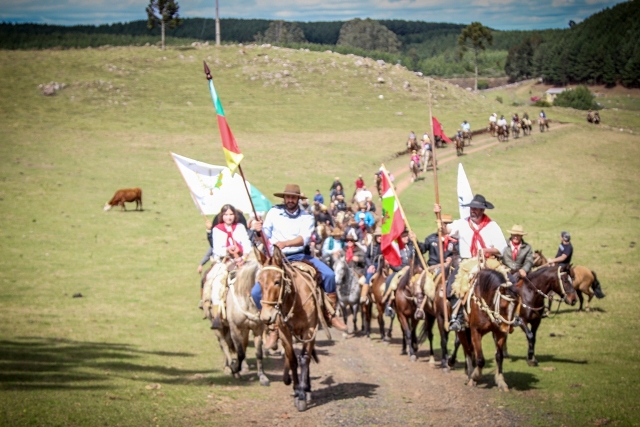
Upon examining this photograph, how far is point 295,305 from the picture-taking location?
461 inches

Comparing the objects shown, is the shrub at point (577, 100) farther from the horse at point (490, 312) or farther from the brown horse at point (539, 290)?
the horse at point (490, 312)

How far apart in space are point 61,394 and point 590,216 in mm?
34093

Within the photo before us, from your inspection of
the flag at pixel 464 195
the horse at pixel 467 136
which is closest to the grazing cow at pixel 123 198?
the flag at pixel 464 195

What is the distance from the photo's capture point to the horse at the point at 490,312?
12773 mm

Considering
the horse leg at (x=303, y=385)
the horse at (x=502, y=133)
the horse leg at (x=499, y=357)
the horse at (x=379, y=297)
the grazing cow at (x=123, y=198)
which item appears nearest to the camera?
the horse leg at (x=303, y=385)

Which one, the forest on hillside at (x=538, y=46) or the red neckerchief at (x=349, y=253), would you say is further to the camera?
the forest on hillside at (x=538, y=46)

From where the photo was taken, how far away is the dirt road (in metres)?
10.8

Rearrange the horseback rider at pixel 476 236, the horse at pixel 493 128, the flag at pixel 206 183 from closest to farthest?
the horseback rider at pixel 476 236 → the flag at pixel 206 183 → the horse at pixel 493 128

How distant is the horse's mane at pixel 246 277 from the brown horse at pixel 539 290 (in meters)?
6.09

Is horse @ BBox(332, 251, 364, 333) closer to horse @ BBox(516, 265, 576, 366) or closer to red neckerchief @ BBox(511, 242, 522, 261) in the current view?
horse @ BBox(516, 265, 576, 366)

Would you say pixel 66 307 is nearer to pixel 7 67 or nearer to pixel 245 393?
pixel 245 393

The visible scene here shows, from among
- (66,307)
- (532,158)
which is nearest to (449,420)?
(66,307)

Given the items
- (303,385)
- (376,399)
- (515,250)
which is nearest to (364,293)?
(515,250)

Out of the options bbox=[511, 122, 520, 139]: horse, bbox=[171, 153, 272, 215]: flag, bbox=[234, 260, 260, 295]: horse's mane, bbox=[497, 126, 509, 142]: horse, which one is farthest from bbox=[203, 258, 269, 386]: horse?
bbox=[511, 122, 520, 139]: horse
